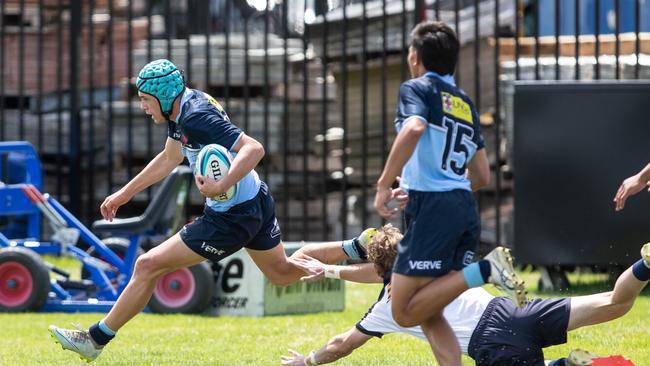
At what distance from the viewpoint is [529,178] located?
34.7 ft

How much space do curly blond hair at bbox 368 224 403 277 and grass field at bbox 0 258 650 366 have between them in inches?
38.9

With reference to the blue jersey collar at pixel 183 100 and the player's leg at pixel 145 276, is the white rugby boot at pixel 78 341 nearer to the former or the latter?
the player's leg at pixel 145 276

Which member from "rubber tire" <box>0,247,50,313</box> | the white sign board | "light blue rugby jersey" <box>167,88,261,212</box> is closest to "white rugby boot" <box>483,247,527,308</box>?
"light blue rugby jersey" <box>167,88,261,212</box>

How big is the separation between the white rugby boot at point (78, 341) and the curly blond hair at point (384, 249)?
1.55 meters

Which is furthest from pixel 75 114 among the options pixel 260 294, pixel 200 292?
pixel 260 294

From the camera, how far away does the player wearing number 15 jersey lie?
566 cm

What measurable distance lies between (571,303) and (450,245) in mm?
841

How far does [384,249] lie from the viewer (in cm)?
619

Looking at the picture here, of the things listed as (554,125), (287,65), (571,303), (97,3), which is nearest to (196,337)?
(571,303)

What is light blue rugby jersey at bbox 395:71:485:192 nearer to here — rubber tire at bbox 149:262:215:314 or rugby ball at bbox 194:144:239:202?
rugby ball at bbox 194:144:239:202

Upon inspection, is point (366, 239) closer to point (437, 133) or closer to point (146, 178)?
point (437, 133)

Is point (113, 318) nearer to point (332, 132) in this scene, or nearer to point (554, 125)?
point (554, 125)

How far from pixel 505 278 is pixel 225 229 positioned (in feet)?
5.51

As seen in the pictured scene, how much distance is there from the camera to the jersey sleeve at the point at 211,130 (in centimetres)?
654
